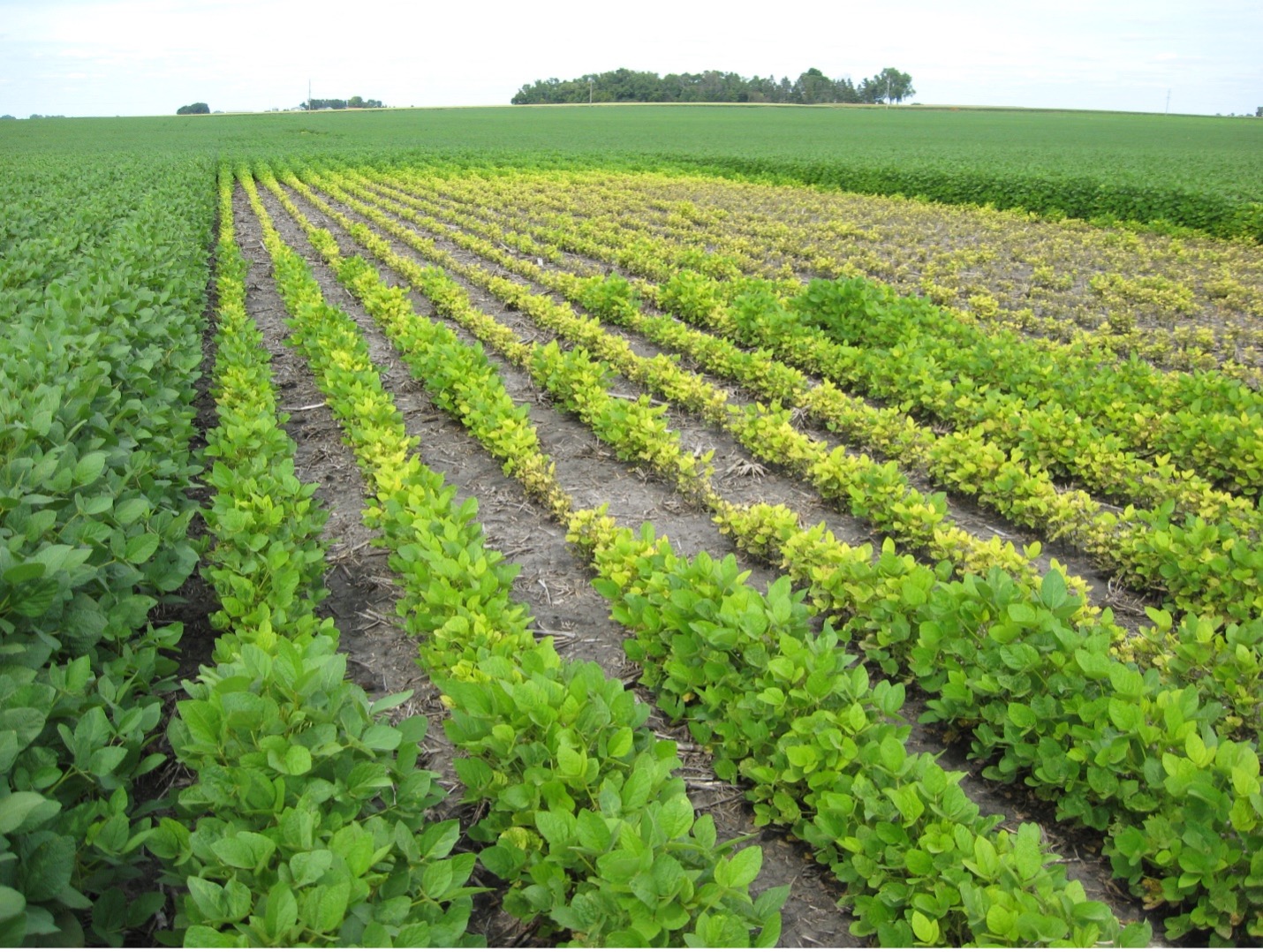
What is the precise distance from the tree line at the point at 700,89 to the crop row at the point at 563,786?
127 m

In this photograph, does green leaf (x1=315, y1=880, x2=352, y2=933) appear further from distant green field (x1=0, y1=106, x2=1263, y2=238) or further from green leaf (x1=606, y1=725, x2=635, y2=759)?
distant green field (x1=0, y1=106, x2=1263, y2=238)

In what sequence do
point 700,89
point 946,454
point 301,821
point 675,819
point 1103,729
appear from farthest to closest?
point 700,89 → point 946,454 → point 1103,729 → point 675,819 → point 301,821

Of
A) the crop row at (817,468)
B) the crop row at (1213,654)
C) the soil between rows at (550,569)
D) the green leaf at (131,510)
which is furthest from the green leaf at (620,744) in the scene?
the crop row at (817,468)

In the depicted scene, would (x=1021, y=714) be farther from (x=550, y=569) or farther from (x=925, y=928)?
(x=550, y=569)

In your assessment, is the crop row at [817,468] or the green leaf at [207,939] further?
the crop row at [817,468]

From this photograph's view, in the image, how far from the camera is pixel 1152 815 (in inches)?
115

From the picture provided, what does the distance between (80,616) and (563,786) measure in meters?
1.62

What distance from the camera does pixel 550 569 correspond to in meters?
5.20

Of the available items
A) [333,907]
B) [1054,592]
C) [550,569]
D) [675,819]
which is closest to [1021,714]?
[1054,592]

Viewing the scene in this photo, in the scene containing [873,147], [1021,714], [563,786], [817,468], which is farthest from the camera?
[873,147]

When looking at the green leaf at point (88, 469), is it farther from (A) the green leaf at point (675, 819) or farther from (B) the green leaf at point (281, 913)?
(A) the green leaf at point (675, 819)

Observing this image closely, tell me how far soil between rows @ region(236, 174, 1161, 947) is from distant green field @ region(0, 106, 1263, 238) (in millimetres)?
18527

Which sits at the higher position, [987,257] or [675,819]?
[987,257]

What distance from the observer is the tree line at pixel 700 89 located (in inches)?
4702
